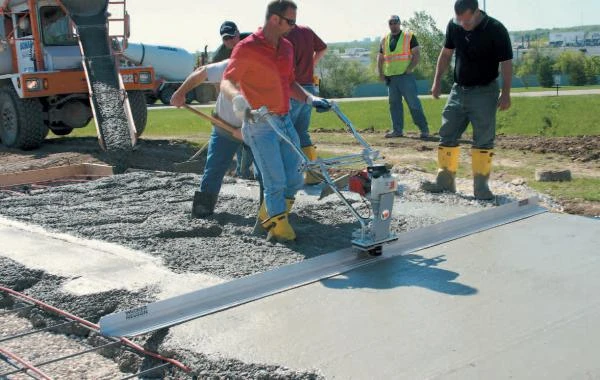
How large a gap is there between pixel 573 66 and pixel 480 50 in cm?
4150

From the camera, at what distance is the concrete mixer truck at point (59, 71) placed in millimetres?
11547

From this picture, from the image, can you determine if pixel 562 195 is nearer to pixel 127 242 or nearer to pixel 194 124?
pixel 127 242

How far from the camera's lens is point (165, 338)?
152 inches

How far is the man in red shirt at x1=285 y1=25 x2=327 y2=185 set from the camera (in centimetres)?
751

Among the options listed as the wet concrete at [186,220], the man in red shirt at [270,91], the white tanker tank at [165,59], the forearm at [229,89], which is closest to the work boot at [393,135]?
the wet concrete at [186,220]

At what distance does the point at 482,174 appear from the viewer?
6.95 metres

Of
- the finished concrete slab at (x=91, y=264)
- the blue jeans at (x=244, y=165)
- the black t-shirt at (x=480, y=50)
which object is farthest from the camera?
the blue jeans at (x=244, y=165)

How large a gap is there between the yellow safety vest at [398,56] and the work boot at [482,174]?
5.77 metres

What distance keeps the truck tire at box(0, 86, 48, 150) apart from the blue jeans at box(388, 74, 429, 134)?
5926 mm

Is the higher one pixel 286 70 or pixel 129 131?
pixel 286 70

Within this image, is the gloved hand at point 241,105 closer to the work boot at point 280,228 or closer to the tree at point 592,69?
the work boot at point 280,228

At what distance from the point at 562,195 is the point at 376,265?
9.95ft

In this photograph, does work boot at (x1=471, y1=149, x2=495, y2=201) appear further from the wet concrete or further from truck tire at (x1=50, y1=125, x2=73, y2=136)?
truck tire at (x1=50, y1=125, x2=73, y2=136)

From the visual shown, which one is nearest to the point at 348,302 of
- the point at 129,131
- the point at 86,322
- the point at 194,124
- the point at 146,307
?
the point at 146,307
